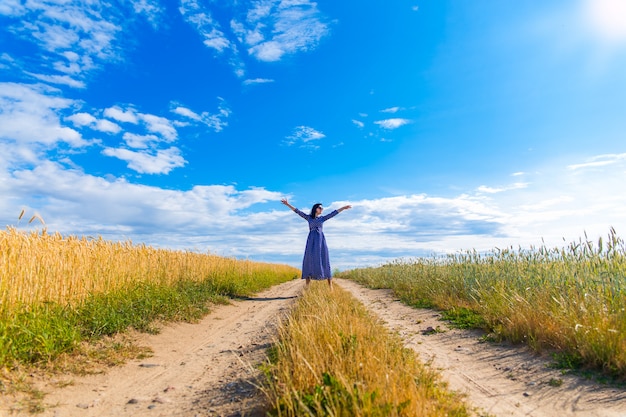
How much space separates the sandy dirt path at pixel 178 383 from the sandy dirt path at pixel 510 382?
2.37 m

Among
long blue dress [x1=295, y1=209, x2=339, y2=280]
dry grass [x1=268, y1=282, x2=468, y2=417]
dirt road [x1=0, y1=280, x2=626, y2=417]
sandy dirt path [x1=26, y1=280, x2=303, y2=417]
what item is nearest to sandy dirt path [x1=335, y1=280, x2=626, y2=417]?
dirt road [x1=0, y1=280, x2=626, y2=417]

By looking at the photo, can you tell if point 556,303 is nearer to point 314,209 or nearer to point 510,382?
point 510,382

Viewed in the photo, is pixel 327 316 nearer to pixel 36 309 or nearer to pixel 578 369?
pixel 578 369

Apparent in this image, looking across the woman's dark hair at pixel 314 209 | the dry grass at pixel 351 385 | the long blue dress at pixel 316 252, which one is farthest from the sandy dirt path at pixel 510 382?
the woman's dark hair at pixel 314 209

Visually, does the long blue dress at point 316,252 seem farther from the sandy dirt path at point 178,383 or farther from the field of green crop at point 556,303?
the sandy dirt path at point 178,383

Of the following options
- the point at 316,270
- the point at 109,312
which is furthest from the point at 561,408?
the point at 316,270

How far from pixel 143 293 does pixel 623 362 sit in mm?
8851

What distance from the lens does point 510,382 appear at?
4.61m

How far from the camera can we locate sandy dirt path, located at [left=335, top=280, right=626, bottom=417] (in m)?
3.81

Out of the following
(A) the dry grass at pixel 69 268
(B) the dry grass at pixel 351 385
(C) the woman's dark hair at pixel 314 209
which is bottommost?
(B) the dry grass at pixel 351 385

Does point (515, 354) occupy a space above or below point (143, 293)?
below

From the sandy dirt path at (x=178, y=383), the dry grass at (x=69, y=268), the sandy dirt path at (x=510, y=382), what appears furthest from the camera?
the dry grass at (x=69, y=268)

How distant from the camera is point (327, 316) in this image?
5211 mm

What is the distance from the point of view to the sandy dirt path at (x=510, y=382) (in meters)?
3.81
